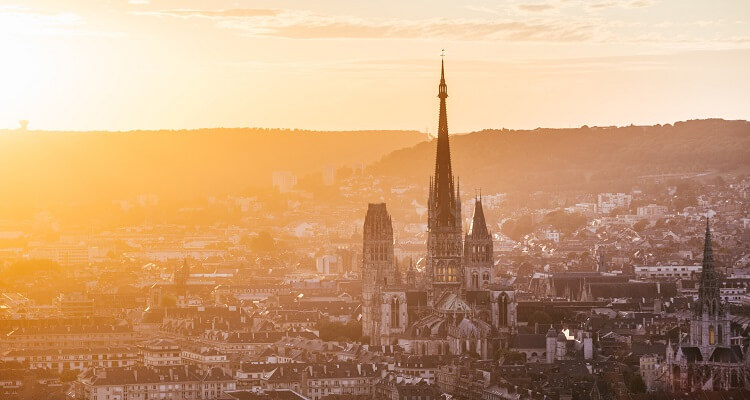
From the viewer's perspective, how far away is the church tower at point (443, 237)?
94.3m

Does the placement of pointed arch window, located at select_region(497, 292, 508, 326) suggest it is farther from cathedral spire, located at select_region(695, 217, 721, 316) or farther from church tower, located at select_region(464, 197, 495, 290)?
cathedral spire, located at select_region(695, 217, 721, 316)

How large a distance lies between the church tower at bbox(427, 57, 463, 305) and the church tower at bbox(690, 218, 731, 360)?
13413mm

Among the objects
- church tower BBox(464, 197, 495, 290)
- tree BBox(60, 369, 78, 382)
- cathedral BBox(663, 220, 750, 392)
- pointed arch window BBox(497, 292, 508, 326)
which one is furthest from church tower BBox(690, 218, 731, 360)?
tree BBox(60, 369, 78, 382)

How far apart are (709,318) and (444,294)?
48.0ft

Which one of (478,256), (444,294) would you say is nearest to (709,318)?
(444,294)

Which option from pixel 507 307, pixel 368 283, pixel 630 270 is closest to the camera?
pixel 507 307

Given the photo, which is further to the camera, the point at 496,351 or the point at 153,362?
the point at 153,362

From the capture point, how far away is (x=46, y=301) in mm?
153500

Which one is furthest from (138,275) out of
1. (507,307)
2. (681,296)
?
(507,307)

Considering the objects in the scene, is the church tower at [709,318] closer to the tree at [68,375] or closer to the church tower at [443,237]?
the church tower at [443,237]

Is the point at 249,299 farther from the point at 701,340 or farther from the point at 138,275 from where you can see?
the point at 701,340

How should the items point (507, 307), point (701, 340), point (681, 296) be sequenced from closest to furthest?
point (701, 340) < point (507, 307) < point (681, 296)

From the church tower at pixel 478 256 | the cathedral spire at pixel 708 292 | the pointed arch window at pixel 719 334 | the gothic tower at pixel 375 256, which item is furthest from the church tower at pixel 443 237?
the pointed arch window at pixel 719 334

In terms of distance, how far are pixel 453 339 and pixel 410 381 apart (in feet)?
22.7
